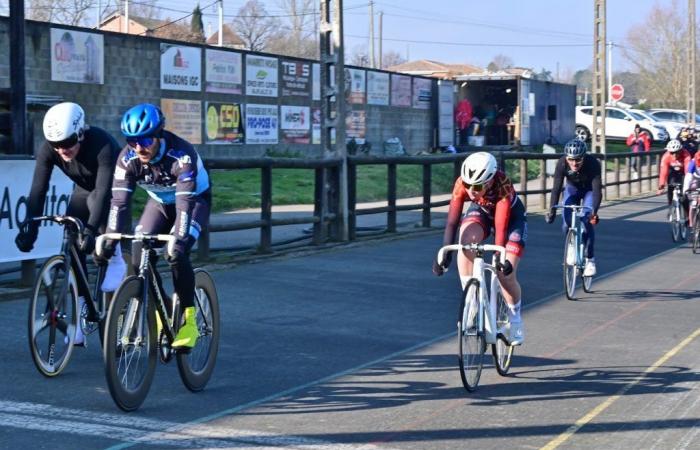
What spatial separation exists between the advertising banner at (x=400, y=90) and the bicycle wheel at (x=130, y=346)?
126ft

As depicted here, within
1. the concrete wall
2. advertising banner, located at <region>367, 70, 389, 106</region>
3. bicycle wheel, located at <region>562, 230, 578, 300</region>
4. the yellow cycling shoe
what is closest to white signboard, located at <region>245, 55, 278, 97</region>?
the concrete wall

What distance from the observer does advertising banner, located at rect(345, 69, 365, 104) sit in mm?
41409

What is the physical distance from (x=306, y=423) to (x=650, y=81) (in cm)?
10238

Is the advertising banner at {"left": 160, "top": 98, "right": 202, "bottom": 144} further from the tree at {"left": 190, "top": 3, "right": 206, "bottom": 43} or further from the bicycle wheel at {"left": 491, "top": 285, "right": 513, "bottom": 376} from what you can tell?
the tree at {"left": 190, "top": 3, "right": 206, "bottom": 43}

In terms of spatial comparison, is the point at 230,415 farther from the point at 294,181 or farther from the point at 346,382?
the point at 294,181

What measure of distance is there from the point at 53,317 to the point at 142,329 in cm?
106

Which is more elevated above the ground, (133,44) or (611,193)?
(133,44)

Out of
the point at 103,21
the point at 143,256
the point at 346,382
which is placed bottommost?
the point at 346,382

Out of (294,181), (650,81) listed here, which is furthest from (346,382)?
(650,81)

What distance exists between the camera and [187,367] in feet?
24.8

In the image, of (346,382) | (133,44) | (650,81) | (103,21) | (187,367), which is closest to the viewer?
(187,367)

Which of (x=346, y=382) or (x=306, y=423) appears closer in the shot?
(x=306, y=423)

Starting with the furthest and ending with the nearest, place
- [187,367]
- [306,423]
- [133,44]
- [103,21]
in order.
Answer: [103,21] < [133,44] < [187,367] < [306,423]

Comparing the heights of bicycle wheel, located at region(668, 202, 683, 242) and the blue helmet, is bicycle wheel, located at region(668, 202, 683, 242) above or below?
below
